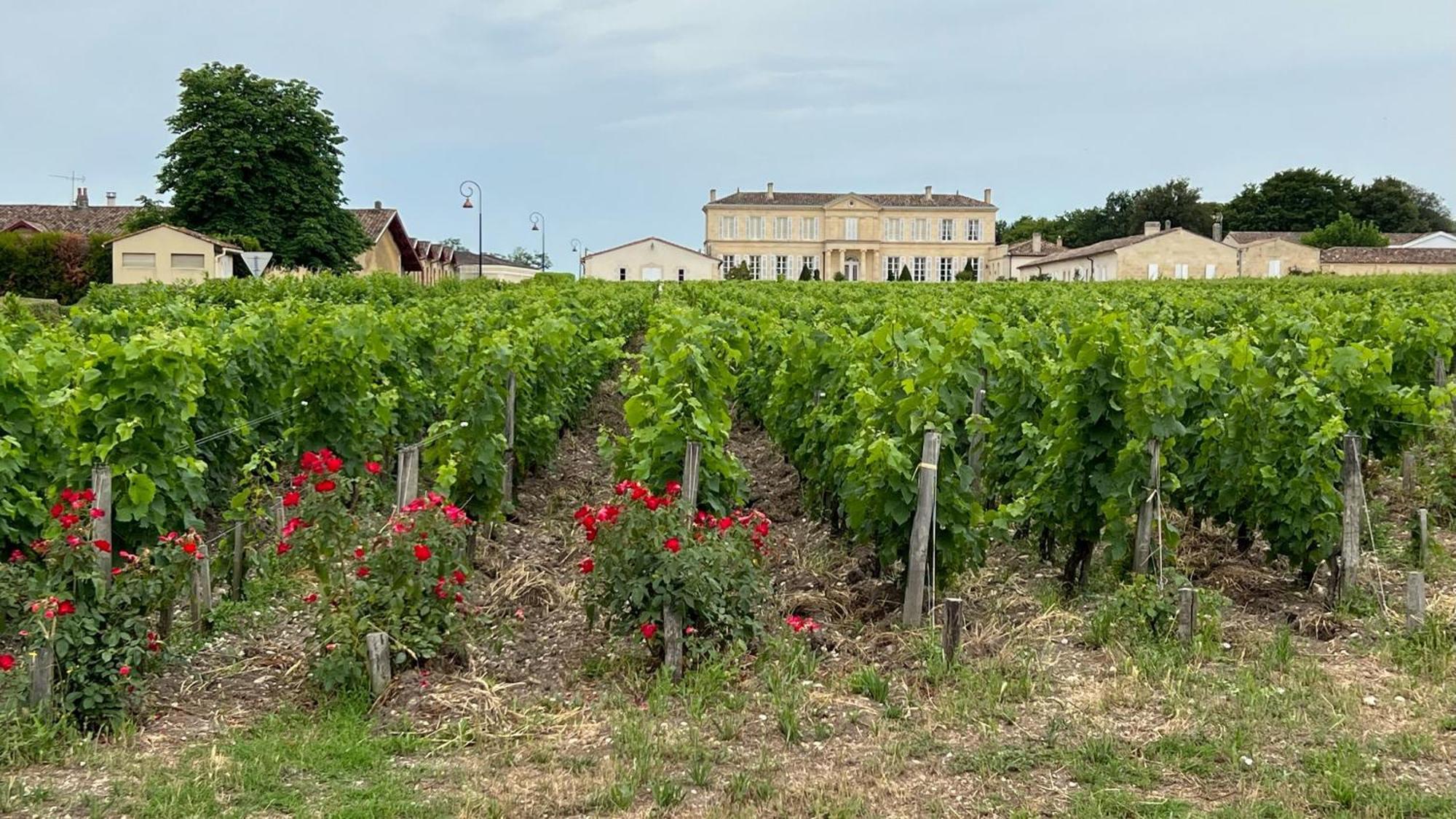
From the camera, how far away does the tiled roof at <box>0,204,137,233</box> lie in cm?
5916

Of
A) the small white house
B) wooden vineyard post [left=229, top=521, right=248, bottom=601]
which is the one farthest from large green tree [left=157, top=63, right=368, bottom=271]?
wooden vineyard post [left=229, top=521, right=248, bottom=601]

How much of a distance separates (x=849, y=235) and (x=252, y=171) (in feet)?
162

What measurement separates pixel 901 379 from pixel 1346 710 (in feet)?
9.56

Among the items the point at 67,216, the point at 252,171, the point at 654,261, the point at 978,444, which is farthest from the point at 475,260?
the point at 978,444

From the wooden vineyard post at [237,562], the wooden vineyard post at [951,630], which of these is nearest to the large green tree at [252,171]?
the wooden vineyard post at [237,562]

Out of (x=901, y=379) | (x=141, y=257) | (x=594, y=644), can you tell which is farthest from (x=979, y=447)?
(x=141, y=257)

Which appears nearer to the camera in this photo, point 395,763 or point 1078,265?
point 395,763

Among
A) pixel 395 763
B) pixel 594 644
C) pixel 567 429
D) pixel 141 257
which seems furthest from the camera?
pixel 141 257

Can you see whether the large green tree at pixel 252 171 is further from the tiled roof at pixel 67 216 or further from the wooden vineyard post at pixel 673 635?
the wooden vineyard post at pixel 673 635

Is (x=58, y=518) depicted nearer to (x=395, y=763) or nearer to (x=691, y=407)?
(x=395, y=763)

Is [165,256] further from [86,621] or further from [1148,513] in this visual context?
[1148,513]

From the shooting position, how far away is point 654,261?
81.1 m

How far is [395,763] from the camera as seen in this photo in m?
4.50

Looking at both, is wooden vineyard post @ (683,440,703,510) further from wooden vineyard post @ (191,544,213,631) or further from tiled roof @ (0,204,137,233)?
tiled roof @ (0,204,137,233)
